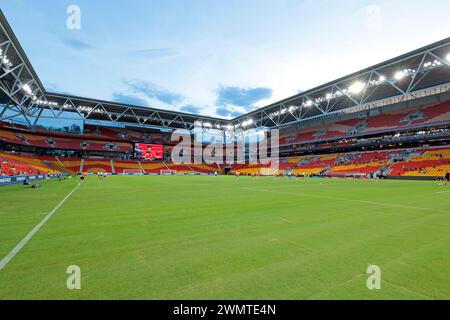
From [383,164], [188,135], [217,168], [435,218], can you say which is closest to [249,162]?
[217,168]

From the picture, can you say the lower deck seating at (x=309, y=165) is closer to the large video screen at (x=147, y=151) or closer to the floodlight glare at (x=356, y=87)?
the large video screen at (x=147, y=151)

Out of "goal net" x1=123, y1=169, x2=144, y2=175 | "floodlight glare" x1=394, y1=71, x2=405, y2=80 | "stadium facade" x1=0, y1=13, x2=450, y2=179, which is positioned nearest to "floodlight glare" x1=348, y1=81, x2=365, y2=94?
"stadium facade" x1=0, y1=13, x2=450, y2=179

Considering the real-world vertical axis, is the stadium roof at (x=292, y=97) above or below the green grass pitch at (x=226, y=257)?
above

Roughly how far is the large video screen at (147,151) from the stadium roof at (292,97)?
30.9 feet

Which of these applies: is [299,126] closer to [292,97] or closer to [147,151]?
[292,97]

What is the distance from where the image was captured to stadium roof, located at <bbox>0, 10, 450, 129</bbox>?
31.4 metres

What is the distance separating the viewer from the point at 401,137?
45781 millimetres

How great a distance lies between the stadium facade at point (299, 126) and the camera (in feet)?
120

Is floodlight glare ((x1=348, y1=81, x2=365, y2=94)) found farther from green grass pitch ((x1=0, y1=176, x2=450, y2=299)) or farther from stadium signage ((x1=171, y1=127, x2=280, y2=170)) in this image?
green grass pitch ((x1=0, y1=176, x2=450, y2=299))

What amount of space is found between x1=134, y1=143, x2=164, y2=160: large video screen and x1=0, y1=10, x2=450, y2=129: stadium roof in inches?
371

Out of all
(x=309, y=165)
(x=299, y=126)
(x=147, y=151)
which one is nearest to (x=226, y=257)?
Answer: (x=309, y=165)

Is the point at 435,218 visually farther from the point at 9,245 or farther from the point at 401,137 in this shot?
the point at 401,137

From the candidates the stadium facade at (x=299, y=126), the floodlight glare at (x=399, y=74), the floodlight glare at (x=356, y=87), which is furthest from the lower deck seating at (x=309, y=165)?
the floodlight glare at (x=399, y=74)

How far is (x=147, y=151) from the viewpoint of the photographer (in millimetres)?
62625
